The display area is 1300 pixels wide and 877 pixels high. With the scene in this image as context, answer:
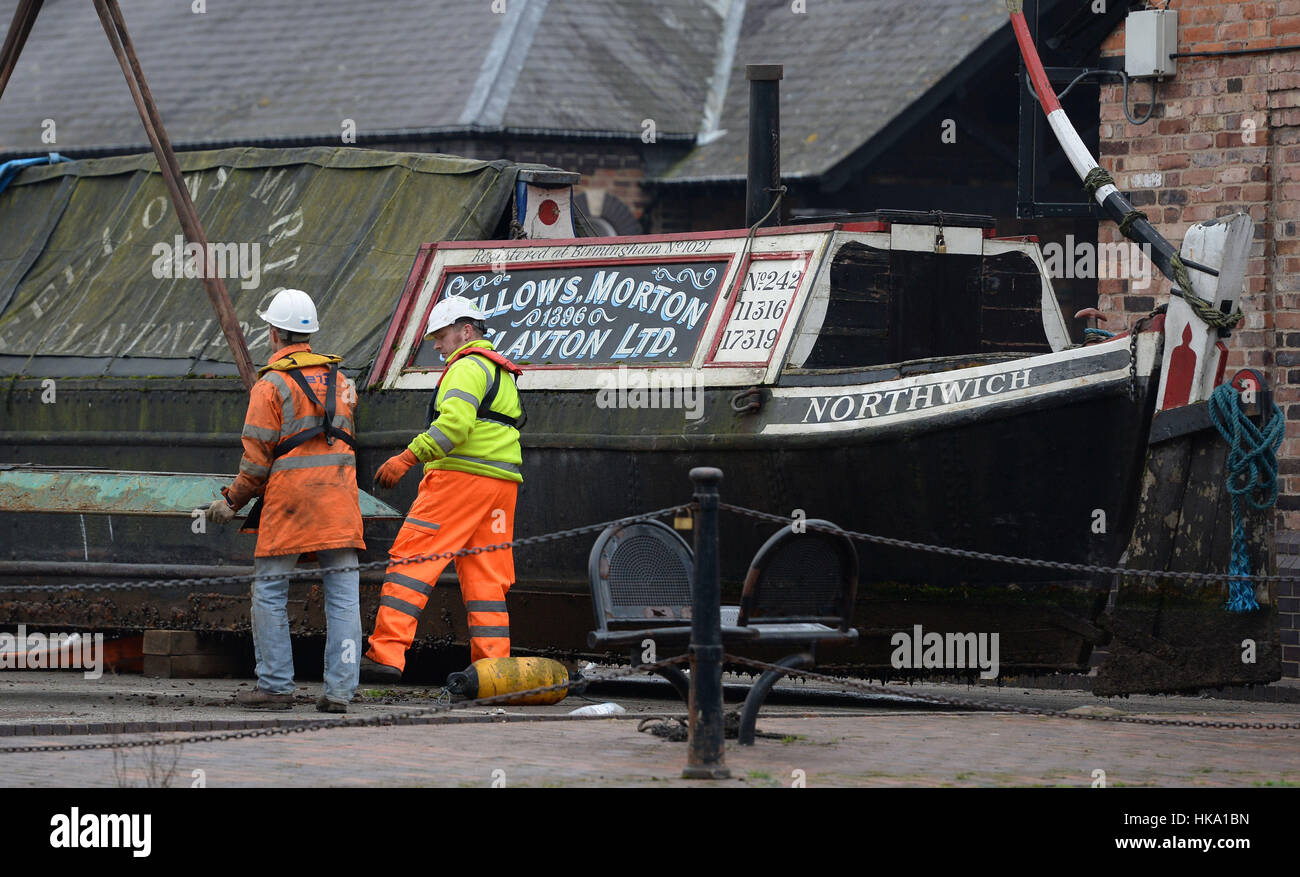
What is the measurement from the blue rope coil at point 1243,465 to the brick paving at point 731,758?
0.80 meters

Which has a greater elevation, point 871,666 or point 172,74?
point 172,74

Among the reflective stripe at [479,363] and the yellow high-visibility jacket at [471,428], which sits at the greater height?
the reflective stripe at [479,363]

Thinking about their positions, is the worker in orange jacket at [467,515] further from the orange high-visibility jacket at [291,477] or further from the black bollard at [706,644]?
the black bollard at [706,644]

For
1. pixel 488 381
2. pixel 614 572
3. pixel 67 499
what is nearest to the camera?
pixel 614 572

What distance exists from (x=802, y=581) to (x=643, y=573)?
1.99 feet

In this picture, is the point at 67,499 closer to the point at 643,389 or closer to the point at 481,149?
the point at 643,389

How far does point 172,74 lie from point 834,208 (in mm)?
9165

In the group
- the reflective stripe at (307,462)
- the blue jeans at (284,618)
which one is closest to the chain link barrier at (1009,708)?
the blue jeans at (284,618)

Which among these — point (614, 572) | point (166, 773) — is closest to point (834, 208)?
point (614, 572)

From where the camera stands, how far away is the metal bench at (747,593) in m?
8.21

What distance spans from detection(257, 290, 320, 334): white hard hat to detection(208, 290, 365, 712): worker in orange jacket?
0.01 m

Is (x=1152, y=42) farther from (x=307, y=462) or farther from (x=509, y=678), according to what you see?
(x=307, y=462)

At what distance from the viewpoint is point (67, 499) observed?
12.0 meters
